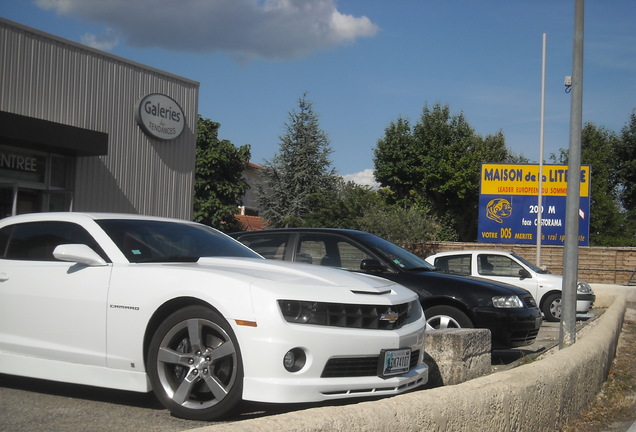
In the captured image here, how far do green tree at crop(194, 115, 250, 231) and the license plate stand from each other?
3875 cm

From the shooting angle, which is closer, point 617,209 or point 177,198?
point 177,198

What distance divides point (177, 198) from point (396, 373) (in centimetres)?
1646

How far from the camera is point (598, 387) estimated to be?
7.11 metres

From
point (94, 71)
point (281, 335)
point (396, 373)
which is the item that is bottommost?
point (396, 373)

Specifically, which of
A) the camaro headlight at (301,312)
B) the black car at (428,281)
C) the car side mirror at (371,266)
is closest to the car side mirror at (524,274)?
the black car at (428,281)

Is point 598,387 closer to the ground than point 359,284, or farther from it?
closer to the ground

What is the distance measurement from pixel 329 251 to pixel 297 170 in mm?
41440

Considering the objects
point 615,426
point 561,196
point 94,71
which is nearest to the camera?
point 615,426

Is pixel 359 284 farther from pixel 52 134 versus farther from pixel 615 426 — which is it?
pixel 52 134

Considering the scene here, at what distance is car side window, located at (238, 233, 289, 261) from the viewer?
A: 8523 millimetres

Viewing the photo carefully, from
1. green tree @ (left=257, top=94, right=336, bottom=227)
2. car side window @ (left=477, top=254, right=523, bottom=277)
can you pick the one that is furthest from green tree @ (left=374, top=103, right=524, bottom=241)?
car side window @ (left=477, top=254, right=523, bottom=277)

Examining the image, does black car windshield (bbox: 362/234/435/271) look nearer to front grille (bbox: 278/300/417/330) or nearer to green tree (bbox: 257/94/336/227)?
front grille (bbox: 278/300/417/330)

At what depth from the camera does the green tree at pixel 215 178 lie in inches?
1715

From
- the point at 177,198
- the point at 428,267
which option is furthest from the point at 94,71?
the point at 428,267
